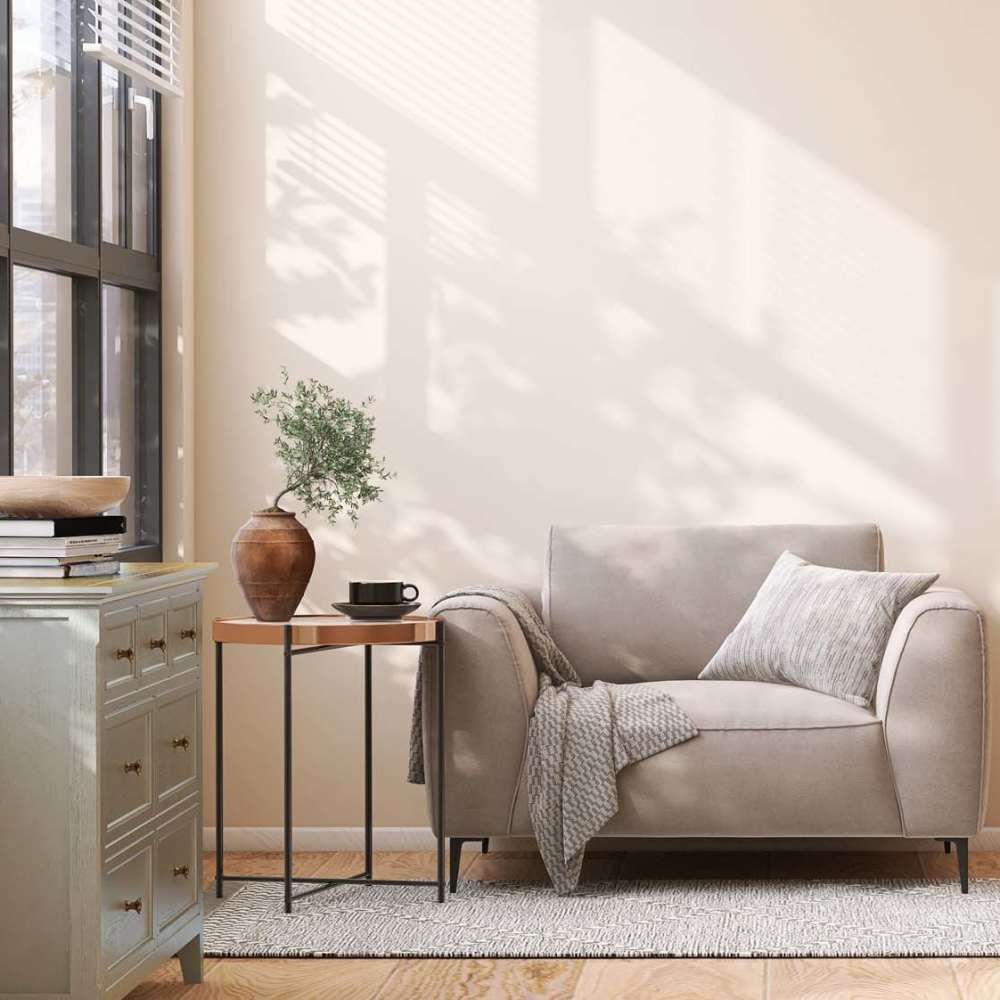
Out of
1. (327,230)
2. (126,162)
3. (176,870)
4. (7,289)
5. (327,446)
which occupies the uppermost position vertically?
(126,162)

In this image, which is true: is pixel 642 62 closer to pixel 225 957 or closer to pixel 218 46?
pixel 218 46

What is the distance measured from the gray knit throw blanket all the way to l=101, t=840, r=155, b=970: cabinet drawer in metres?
1.09

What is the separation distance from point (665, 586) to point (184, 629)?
1.52m

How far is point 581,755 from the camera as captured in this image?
141 inches

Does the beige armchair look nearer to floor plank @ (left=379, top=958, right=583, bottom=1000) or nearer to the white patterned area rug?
the white patterned area rug

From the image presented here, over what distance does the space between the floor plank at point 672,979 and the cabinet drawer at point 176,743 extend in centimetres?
89

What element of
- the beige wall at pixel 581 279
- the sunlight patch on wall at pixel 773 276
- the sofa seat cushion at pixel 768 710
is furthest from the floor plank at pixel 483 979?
the sunlight patch on wall at pixel 773 276

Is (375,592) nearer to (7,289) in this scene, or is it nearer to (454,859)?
(454,859)

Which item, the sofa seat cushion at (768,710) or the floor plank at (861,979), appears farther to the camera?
the sofa seat cushion at (768,710)

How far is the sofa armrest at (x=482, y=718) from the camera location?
364 cm

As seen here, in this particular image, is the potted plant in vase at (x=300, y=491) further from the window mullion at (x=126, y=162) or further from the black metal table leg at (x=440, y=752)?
the window mullion at (x=126, y=162)

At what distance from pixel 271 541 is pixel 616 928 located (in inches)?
47.2

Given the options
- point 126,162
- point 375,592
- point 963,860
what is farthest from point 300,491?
point 963,860

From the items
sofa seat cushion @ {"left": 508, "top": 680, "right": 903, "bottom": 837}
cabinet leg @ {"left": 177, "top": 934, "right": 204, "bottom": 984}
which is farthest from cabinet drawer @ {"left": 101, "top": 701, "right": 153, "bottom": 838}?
sofa seat cushion @ {"left": 508, "top": 680, "right": 903, "bottom": 837}
